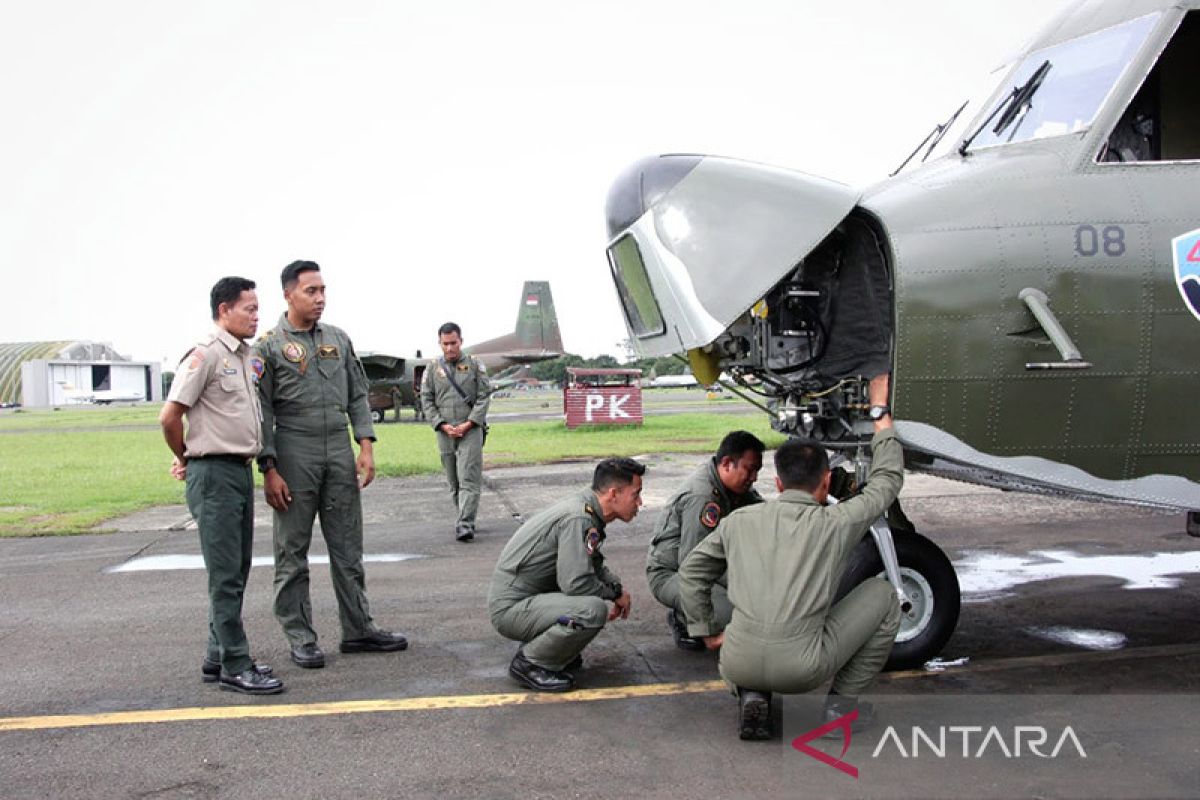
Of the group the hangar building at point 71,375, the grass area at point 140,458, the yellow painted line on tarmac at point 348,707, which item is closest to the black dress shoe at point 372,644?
the yellow painted line on tarmac at point 348,707

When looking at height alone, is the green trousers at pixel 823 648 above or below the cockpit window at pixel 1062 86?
below

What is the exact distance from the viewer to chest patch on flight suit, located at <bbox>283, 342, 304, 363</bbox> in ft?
18.0

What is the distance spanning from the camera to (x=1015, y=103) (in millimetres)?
5586

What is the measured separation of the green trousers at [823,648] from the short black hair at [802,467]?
532 millimetres

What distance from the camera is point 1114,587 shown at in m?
6.96

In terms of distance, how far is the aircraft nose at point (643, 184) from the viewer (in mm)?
5062

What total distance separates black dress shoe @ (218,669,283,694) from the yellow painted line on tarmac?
6.0 inches

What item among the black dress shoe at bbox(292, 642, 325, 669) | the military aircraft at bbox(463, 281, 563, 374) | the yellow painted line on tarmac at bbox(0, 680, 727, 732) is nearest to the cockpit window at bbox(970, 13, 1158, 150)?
the yellow painted line on tarmac at bbox(0, 680, 727, 732)

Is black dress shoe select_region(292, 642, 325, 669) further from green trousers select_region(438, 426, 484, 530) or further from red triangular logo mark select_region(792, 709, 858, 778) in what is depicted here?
green trousers select_region(438, 426, 484, 530)

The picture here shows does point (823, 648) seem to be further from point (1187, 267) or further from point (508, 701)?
point (1187, 267)

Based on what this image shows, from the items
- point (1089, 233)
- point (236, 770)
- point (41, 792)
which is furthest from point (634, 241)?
point (41, 792)

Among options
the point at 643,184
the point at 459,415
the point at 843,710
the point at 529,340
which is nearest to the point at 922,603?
the point at 843,710

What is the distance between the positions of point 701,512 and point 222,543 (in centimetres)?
254

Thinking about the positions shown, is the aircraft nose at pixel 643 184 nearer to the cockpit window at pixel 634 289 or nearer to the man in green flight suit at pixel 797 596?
the cockpit window at pixel 634 289
